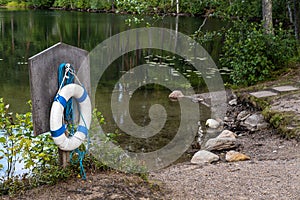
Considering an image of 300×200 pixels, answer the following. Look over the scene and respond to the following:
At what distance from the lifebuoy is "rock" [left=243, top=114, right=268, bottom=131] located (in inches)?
155

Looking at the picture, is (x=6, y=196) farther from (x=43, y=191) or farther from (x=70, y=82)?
(x=70, y=82)

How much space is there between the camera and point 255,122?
744 centimetres

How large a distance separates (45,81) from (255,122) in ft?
15.3

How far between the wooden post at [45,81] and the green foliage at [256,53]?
6503 millimetres

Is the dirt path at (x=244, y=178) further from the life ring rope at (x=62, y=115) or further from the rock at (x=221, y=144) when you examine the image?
the life ring rope at (x=62, y=115)

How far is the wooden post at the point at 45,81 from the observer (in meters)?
3.81

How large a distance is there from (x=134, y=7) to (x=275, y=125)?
4.71m

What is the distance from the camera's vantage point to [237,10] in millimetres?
10703

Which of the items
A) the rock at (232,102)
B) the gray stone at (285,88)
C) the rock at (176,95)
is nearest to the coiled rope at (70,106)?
the gray stone at (285,88)

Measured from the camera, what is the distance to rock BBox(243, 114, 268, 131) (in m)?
7.22

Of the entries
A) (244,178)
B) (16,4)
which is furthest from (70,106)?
(16,4)

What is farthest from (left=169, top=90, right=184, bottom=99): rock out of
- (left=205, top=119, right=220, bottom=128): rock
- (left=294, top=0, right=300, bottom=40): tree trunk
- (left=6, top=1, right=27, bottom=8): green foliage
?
(left=6, top=1, right=27, bottom=8): green foliage

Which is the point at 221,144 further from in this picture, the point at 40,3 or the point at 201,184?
the point at 40,3

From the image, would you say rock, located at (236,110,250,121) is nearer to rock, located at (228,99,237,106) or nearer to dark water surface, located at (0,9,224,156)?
rock, located at (228,99,237,106)
